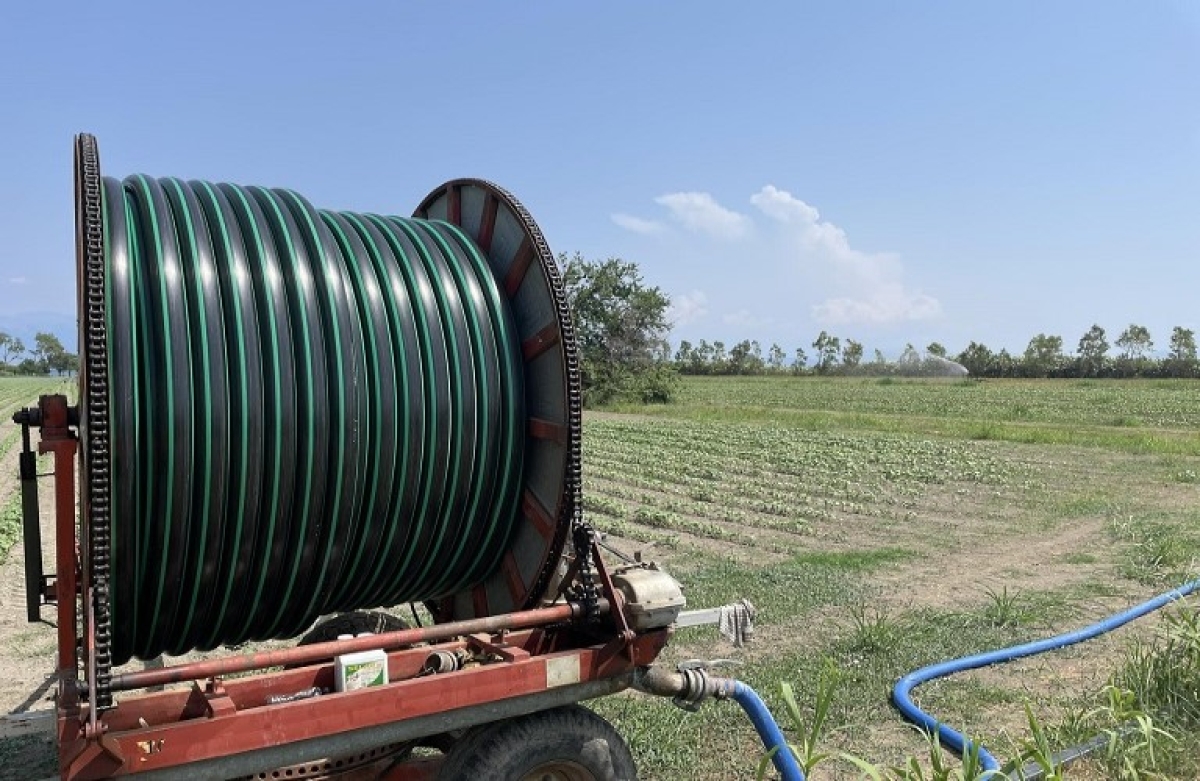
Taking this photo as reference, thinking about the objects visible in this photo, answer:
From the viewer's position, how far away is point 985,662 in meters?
6.38

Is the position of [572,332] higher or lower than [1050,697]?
higher

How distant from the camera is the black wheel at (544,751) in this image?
378cm

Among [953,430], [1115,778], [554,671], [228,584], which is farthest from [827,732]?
[953,430]

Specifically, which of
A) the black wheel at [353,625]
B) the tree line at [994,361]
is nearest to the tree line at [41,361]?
the tree line at [994,361]

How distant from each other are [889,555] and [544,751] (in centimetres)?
723

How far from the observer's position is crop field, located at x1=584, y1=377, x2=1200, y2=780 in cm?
562

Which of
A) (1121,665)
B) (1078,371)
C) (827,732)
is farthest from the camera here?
(1078,371)

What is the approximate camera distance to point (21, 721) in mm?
4484

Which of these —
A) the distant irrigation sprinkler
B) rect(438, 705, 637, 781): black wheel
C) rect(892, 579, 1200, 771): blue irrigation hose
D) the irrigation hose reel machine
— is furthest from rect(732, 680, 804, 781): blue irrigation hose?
the distant irrigation sprinkler

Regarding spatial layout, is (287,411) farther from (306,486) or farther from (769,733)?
(769,733)

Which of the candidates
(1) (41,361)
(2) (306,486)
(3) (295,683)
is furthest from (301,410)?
(1) (41,361)

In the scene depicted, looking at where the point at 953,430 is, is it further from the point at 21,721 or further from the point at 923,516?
the point at 21,721

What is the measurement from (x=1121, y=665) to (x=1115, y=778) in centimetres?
205

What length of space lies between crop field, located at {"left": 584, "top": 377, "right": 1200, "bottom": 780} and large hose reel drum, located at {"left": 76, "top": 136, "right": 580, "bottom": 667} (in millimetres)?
1818
